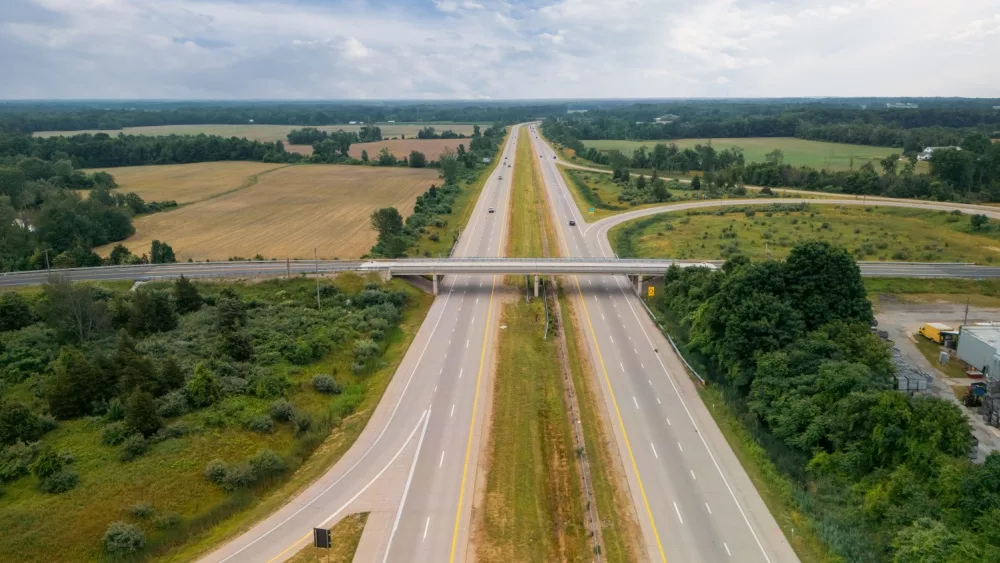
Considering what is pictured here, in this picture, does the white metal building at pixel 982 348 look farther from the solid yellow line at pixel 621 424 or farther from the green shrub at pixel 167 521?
the green shrub at pixel 167 521

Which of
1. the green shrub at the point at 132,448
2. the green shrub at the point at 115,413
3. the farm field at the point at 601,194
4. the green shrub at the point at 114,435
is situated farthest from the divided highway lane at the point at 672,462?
the farm field at the point at 601,194

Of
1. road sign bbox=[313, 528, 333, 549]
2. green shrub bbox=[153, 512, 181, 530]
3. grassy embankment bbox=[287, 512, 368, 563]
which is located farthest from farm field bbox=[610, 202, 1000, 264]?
green shrub bbox=[153, 512, 181, 530]

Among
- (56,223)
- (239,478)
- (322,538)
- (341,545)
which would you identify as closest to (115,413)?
(239,478)

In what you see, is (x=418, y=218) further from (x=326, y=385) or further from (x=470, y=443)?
(x=470, y=443)

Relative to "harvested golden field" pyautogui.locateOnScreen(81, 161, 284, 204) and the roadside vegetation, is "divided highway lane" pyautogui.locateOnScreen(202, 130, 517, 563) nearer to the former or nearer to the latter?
the roadside vegetation

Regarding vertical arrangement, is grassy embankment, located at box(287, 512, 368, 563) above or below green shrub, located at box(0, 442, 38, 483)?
below
